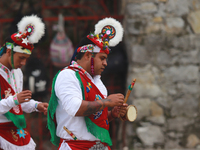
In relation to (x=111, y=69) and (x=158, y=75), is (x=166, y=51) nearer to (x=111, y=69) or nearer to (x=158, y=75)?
(x=158, y=75)

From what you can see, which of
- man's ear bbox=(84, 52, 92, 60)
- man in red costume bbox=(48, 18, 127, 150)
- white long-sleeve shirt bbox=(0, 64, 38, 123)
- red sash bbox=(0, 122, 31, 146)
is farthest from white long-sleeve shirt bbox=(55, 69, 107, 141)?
red sash bbox=(0, 122, 31, 146)

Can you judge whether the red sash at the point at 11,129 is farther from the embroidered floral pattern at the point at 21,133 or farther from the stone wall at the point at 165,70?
the stone wall at the point at 165,70

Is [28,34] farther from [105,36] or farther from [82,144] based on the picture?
[82,144]

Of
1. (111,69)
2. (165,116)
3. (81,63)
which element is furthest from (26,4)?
Result: (81,63)

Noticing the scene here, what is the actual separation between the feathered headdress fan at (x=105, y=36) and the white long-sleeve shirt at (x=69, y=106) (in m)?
0.21

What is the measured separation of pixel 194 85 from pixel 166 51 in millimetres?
656

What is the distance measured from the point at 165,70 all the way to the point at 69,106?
104 inches

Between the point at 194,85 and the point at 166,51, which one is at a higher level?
the point at 166,51

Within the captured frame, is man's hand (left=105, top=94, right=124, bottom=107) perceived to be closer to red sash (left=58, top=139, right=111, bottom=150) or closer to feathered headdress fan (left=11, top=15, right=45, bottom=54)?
red sash (left=58, top=139, right=111, bottom=150)

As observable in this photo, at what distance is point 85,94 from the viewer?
195 cm

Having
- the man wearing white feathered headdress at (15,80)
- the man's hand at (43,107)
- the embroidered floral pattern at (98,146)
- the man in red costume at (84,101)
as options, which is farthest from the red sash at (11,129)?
the embroidered floral pattern at (98,146)

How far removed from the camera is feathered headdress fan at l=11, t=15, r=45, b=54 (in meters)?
2.53

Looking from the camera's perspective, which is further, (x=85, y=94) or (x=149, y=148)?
(x=149, y=148)

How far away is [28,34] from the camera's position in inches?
101
